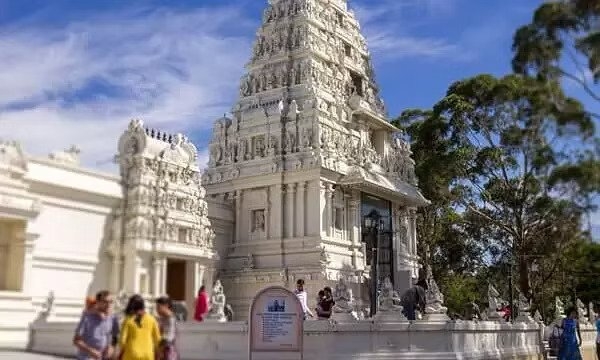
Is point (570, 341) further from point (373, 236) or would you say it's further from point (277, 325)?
point (373, 236)

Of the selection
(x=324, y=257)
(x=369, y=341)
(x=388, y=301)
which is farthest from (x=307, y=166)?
(x=369, y=341)

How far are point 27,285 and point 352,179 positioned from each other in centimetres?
2463

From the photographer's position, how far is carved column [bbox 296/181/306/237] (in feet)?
98.6

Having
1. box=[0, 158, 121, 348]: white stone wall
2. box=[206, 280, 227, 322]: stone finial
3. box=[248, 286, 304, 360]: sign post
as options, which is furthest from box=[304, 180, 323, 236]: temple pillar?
box=[0, 158, 121, 348]: white stone wall

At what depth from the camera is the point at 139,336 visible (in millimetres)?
7406

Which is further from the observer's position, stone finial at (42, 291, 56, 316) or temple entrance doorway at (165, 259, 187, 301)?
temple entrance doorway at (165, 259, 187, 301)

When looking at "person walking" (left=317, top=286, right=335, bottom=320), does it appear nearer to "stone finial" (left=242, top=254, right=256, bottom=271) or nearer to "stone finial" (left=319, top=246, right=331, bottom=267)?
"stone finial" (left=319, top=246, right=331, bottom=267)

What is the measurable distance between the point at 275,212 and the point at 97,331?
23227mm

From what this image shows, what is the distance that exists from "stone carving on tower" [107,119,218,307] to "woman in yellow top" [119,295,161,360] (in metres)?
0.39

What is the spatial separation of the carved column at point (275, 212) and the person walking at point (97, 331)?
22.4 metres

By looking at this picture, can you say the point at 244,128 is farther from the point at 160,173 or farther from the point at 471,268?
the point at 160,173

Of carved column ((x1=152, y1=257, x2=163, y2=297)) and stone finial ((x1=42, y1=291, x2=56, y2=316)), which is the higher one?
carved column ((x1=152, y1=257, x2=163, y2=297))

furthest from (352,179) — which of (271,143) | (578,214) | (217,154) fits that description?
(578,214)

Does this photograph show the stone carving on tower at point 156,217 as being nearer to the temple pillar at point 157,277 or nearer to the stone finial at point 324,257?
the temple pillar at point 157,277
